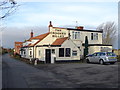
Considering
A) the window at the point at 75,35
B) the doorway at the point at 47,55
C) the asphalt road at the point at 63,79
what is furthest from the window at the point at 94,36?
the asphalt road at the point at 63,79

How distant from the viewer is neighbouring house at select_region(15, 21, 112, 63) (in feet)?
92.7

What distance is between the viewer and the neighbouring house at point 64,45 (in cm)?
2827

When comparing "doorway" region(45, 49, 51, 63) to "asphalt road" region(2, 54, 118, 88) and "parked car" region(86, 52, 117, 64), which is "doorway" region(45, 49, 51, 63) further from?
"asphalt road" region(2, 54, 118, 88)

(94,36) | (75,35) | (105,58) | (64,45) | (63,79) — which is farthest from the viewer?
(94,36)

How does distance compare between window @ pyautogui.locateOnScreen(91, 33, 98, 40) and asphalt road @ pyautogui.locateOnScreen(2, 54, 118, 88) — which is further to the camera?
window @ pyautogui.locateOnScreen(91, 33, 98, 40)

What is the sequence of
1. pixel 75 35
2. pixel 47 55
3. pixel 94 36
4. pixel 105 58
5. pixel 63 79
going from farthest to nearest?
pixel 94 36, pixel 75 35, pixel 47 55, pixel 105 58, pixel 63 79

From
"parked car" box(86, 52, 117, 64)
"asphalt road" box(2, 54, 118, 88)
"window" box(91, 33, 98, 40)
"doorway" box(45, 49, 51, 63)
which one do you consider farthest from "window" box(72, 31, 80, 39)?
"asphalt road" box(2, 54, 118, 88)

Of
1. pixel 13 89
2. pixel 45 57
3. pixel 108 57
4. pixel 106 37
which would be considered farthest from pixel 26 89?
pixel 106 37

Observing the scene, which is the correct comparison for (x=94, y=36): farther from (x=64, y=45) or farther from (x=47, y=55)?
(x=47, y=55)

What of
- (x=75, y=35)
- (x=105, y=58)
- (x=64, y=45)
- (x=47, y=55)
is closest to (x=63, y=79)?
(x=105, y=58)

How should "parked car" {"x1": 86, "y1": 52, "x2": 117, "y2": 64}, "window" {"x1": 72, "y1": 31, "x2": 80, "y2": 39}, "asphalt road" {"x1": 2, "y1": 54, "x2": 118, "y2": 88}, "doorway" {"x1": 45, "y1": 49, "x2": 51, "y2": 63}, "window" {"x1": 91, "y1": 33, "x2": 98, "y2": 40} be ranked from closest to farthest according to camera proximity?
"asphalt road" {"x1": 2, "y1": 54, "x2": 118, "y2": 88} < "parked car" {"x1": 86, "y1": 52, "x2": 117, "y2": 64} < "doorway" {"x1": 45, "y1": 49, "x2": 51, "y2": 63} < "window" {"x1": 72, "y1": 31, "x2": 80, "y2": 39} < "window" {"x1": 91, "y1": 33, "x2": 98, "y2": 40}

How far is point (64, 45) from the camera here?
28.5 metres

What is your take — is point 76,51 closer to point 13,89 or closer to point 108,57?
point 108,57

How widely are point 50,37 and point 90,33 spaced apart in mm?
8375
